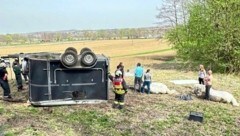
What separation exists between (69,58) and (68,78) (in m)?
0.87

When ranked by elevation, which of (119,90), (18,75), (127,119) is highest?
(18,75)

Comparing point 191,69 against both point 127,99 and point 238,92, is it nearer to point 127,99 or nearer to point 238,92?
point 238,92

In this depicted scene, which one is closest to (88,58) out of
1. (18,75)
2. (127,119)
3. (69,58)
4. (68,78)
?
(69,58)

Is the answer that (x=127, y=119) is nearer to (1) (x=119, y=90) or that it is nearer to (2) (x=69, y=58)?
(1) (x=119, y=90)

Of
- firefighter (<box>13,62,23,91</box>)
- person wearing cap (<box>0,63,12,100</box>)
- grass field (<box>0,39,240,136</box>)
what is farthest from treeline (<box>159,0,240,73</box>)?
person wearing cap (<box>0,63,12,100</box>)

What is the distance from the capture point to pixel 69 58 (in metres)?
16.1

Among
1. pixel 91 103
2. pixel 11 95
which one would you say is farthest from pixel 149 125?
pixel 11 95

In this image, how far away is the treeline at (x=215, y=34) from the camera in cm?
3023

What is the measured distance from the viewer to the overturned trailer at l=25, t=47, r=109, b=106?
1612cm

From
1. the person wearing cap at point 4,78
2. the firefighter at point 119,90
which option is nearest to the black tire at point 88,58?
the firefighter at point 119,90

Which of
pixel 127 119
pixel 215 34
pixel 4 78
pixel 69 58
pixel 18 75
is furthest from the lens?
pixel 215 34

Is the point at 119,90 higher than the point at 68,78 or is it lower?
lower

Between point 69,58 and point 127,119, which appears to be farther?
point 69,58

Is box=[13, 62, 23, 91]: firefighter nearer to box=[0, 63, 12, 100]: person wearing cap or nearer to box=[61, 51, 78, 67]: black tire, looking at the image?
box=[0, 63, 12, 100]: person wearing cap
